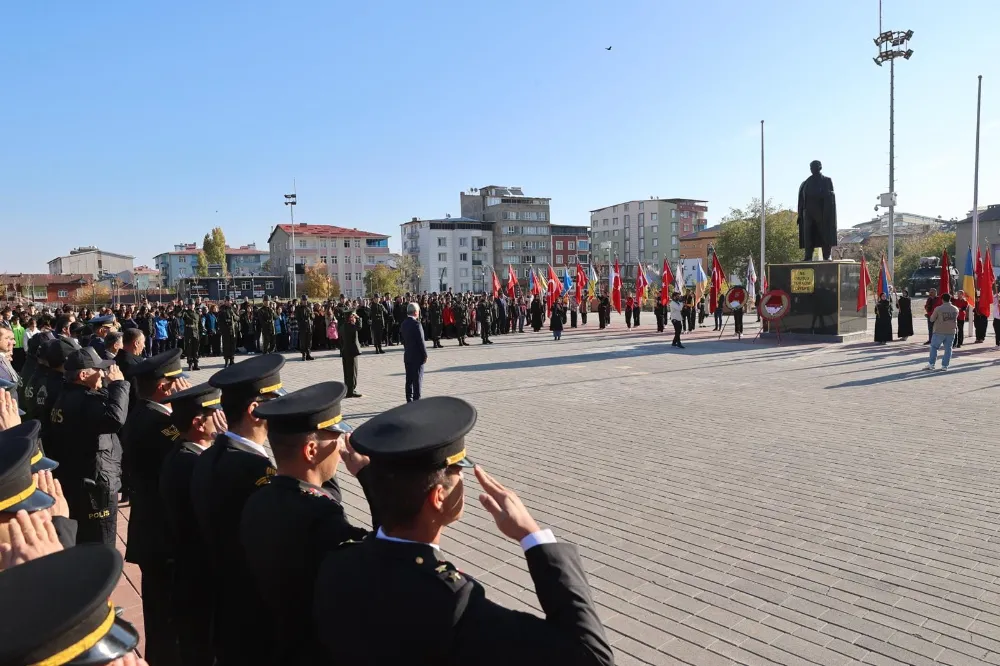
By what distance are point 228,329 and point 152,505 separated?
17.4 meters

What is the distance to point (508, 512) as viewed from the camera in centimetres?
182

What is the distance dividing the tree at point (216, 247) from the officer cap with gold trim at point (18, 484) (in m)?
105

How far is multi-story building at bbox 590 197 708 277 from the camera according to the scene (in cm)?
10588

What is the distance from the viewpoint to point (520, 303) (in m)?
31.0

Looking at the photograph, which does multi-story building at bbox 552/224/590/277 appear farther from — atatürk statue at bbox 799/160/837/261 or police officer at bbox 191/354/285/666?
police officer at bbox 191/354/285/666

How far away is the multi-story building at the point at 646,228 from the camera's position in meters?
106

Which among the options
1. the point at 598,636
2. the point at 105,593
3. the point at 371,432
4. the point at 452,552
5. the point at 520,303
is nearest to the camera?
the point at 105,593

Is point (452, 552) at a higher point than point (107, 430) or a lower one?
lower

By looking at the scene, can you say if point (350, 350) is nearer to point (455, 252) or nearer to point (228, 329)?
point (228, 329)

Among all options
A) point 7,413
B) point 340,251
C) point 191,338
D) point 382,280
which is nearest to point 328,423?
point 7,413

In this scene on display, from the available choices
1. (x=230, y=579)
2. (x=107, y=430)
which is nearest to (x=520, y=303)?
(x=107, y=430)

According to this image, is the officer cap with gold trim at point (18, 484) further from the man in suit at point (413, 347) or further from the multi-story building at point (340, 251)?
the multi-story building at point (340, 251)

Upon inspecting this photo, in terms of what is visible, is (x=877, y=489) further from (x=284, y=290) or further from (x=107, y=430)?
(x=284, y=290)

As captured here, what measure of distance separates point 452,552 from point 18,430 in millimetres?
3236
